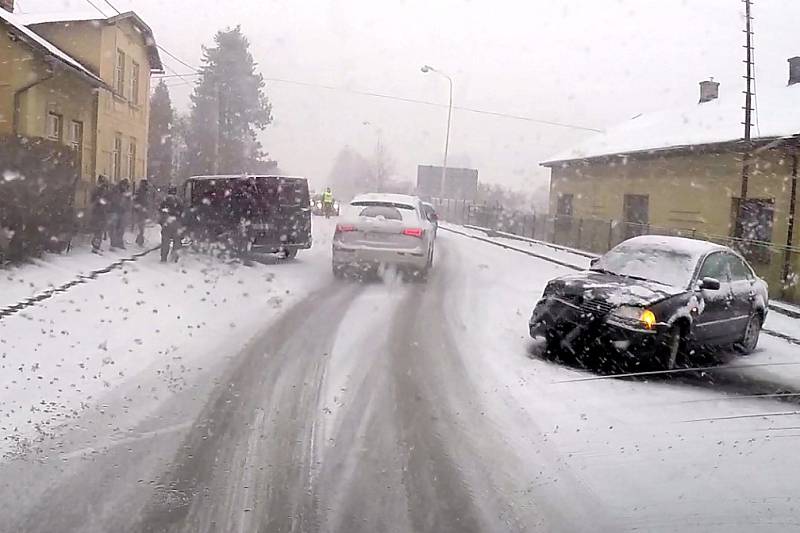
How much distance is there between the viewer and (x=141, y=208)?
59.6 ft

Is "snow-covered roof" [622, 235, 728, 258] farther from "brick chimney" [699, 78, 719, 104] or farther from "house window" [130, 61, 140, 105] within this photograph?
"brick chimney" [699, 78, 719, 104]

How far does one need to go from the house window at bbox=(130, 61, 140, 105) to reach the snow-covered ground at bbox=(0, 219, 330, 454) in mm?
10837

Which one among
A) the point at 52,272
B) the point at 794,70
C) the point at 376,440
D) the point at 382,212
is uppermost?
the point at 794,70

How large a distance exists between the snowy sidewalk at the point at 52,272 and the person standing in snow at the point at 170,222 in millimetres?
749

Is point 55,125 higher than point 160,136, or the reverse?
point 160,136

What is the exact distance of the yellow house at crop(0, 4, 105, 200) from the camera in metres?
16.8

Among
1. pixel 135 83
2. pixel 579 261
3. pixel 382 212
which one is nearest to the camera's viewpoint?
pixel 382 212

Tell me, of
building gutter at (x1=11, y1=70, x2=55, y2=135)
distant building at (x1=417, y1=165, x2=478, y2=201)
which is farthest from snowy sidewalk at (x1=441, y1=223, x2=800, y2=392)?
distant building at (x1=417, y1=165, x2=478, y2=201)

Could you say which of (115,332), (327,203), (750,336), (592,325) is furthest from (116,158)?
(327,203)

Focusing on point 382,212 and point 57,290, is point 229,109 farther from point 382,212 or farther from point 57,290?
point 57,290

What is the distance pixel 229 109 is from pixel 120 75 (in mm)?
17252

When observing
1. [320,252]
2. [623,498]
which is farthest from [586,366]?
[320,252]

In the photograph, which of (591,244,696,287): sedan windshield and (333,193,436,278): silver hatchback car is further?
(333,193,436,278): silver hatchback car

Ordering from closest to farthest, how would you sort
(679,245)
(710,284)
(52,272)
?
(710,284), (679,245), (52,272)
